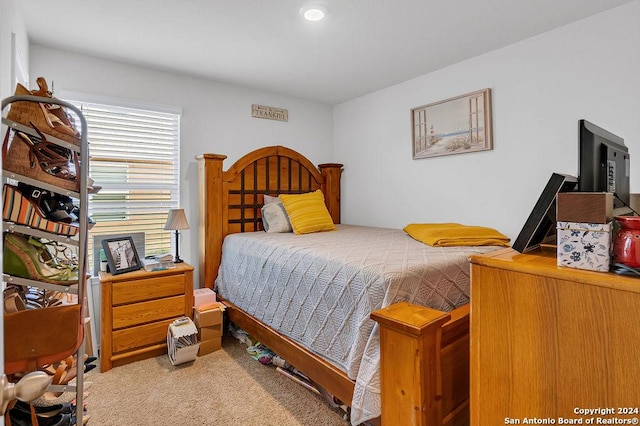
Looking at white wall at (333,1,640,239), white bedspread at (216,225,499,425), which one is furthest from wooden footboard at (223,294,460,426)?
white wall at (333,1,640,239)

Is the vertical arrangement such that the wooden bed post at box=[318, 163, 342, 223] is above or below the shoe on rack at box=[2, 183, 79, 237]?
above

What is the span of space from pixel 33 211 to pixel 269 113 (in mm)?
2791

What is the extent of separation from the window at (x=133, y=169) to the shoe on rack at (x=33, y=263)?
172 centimetres

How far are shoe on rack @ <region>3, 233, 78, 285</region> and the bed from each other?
45.6 inches

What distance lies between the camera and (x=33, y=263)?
1155 millimetres

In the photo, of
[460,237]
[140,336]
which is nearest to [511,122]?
[460,237]

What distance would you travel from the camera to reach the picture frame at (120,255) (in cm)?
244

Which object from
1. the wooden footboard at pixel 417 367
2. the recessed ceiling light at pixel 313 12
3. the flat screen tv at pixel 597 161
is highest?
the recessed ceiling light at pixel 313 12

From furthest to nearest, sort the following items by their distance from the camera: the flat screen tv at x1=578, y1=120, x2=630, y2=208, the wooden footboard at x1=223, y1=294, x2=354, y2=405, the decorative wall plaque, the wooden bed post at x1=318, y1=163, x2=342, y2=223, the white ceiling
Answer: the wooden bed post at x1=318, y1=163, x2=342, y2=223
the decorative wall plaque
the white ceiling
the wooden footboard at x1=223, y1=294, x2=354, y2=405
the flat screen tv at x1=578, y1=120, x2=630, y2=208

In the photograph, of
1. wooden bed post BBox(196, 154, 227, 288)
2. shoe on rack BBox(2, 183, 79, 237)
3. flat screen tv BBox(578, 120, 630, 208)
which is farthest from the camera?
wooden bed post BBox(196, 154, 227, 288)

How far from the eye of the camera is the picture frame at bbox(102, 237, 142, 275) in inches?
96.0

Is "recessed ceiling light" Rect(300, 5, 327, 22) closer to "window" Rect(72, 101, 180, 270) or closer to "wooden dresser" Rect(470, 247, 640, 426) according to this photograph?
"window" Rect(72, 101, 180, 270)

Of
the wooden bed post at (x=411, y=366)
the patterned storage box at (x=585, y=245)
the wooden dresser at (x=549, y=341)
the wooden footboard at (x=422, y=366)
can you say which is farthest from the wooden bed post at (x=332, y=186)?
the patterned storage box at (x=585, y=245)

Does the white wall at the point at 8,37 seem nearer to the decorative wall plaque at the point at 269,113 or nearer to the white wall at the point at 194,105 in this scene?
the white wall at the point at 194,105
